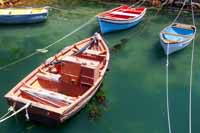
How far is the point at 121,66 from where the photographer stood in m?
19.5

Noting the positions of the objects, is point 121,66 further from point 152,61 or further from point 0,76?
point 0,76

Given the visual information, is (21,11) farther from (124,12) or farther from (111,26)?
(124,12)

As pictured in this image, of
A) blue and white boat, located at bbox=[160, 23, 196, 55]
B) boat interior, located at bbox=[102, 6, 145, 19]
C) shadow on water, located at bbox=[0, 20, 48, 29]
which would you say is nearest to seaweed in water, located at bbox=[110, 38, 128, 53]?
boat interior, located at bbox=[102, 6, 145, 19]

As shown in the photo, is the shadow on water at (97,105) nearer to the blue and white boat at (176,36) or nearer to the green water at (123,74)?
the green water at (123,74)

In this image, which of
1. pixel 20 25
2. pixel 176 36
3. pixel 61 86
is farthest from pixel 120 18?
pixel 61 86

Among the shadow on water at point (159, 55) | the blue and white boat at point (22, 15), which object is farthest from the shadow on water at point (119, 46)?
the blue and white boat at point (22, 15)

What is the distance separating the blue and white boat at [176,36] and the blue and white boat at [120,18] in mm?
2279

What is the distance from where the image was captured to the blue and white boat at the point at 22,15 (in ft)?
76.4

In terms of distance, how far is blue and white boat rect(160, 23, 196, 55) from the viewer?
20.3m

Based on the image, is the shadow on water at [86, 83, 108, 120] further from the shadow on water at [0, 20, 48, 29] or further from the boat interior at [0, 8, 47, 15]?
the boat interior at [0, 8, 47, 15]

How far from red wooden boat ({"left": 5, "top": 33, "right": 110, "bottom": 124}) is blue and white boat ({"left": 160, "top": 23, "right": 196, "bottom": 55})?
3.97 meters

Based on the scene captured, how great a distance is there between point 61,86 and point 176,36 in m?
8.58

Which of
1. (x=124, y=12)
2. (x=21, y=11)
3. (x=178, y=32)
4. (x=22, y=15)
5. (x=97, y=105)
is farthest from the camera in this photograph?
(x=124, y=12)

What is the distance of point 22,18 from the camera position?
23500mm
